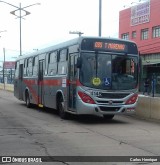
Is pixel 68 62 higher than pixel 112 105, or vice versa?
pixel 68 62

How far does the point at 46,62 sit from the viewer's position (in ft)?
65.8

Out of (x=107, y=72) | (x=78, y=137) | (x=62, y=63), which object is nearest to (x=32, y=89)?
(x=62, y=63)

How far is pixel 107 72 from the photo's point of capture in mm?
15367

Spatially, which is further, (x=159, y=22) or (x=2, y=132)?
(x=159, y=22)

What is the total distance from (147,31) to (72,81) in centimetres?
3075

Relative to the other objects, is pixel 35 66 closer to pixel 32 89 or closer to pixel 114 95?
pixel 32 89

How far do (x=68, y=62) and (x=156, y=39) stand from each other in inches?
1100

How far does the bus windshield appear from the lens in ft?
50.0

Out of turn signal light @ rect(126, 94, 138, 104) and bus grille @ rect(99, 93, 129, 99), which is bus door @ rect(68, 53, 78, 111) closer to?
bus grille @ rect(99, 93, 129, 99)

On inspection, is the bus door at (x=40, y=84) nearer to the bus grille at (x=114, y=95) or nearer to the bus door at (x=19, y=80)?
the bus door at (x=19, y=80)

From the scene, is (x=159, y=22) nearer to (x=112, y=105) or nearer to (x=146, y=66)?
(x=146, y=66)

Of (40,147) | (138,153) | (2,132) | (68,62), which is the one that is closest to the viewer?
(138,153)

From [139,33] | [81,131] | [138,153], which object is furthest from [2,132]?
[139,33]

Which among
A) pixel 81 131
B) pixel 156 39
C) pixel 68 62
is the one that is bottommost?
pixel 81 131
